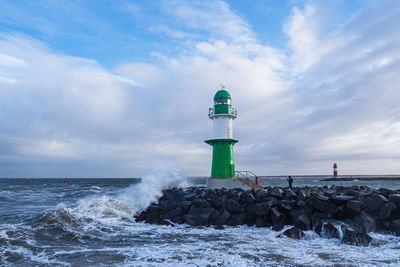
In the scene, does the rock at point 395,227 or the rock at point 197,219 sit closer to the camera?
the rock at point 395,227

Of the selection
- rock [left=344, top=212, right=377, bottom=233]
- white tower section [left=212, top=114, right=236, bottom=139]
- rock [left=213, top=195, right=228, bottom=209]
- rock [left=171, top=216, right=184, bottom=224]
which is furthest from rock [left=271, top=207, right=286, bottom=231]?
white tower section [left=212, top=114, right=236, bottom=139]

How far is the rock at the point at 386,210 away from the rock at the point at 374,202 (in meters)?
0.16

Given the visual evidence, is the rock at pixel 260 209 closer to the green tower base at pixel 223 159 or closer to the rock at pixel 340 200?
the rock at pixel 340 200

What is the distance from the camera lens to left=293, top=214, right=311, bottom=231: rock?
9.06 meters

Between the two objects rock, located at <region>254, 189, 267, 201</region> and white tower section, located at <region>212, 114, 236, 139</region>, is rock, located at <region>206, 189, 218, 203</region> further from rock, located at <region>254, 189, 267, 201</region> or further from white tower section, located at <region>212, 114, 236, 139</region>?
white tower section, located at <region>212, 114, 236, 139</region>

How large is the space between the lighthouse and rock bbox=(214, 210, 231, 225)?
17.6 feet

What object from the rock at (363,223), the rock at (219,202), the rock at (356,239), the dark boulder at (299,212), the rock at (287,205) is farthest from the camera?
the rock at (219,202)

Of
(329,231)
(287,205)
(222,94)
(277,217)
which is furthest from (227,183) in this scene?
(329,231)

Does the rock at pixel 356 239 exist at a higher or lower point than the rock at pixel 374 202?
lower

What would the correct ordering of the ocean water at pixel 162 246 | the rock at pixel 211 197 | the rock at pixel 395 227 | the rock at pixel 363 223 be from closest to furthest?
the ocean water at pixel 162 246
the rock at pixel 395 227
the rock at pixel 363 223
the rock at pixel 211 197

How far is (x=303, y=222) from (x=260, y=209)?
5.99 feet

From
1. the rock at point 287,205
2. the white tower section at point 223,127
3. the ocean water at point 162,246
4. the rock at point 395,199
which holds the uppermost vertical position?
the white tower section at point 223,127

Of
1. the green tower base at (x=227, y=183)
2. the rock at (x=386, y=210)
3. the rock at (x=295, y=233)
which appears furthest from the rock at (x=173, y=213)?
the rock at (x=386, y=210)

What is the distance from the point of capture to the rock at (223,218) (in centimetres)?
1096
